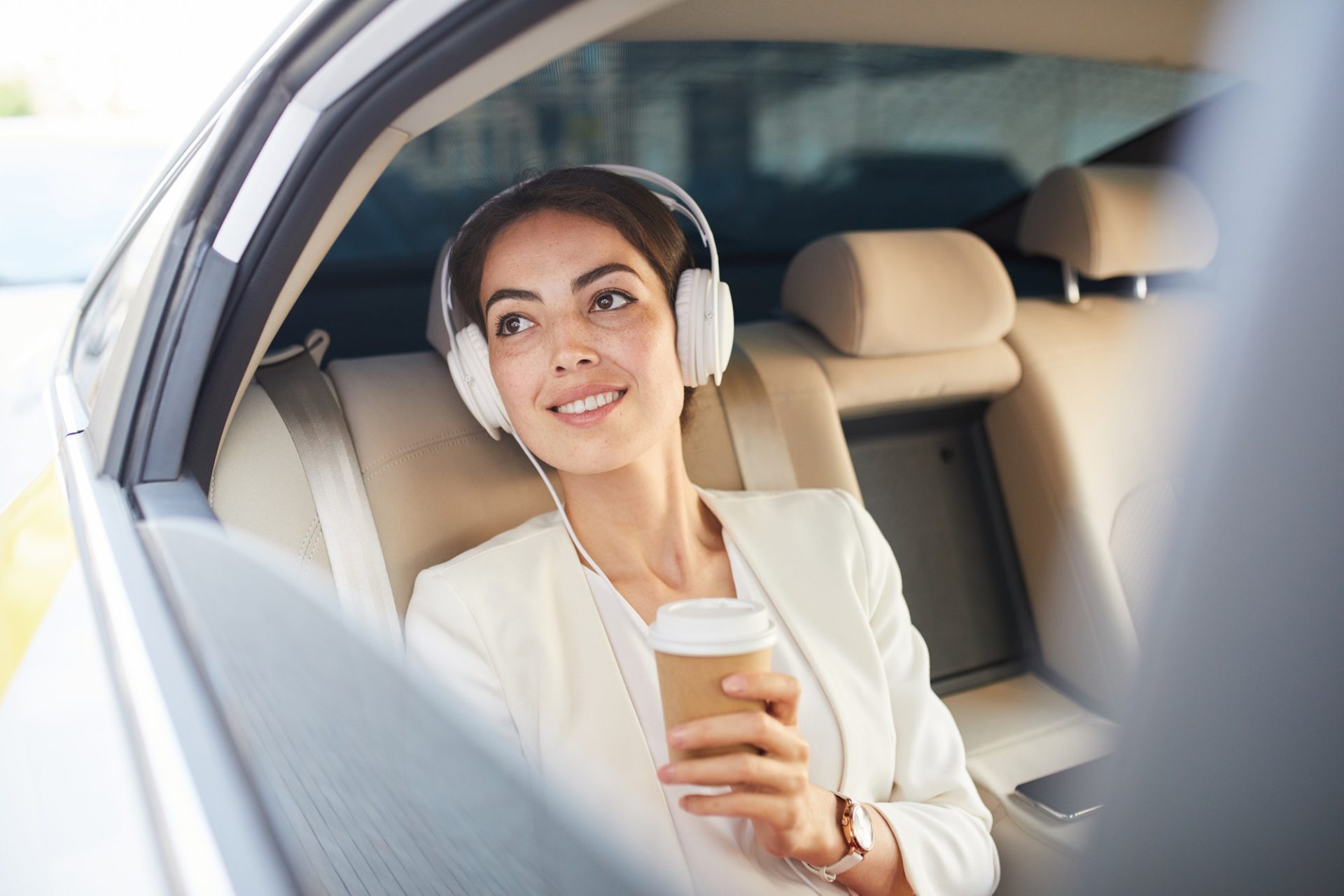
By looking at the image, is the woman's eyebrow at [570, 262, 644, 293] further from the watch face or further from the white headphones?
the watch face

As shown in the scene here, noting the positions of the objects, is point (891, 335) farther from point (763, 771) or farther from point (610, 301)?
point (763, 771)

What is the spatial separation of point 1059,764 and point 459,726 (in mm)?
1510

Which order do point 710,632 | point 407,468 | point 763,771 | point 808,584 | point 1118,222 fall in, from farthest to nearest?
point 1118,222 → point 407,468 → point 808,584 → point 763,771 → point 710,632

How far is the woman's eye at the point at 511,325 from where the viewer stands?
4.17 feet

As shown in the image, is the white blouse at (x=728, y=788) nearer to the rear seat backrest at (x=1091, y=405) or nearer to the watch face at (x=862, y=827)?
the watch face at (x=862, y=827)

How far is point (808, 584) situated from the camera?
4.33ft

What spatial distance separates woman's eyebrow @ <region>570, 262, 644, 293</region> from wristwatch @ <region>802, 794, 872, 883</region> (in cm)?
68

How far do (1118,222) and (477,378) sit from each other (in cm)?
172

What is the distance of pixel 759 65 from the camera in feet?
7.00

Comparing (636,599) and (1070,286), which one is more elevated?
(1070,286)

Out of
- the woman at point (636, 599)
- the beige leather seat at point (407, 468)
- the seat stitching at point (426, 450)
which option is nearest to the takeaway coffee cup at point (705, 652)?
the woman at point (636, 599)

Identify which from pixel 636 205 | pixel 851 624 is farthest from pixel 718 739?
pixel 636 205

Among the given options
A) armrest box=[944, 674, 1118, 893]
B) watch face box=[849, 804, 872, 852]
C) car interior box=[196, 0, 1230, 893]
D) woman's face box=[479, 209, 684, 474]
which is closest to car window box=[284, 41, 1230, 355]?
car interior box=[196, 0, 1230, 893]

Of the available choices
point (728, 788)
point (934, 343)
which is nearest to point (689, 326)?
point (728, 788)
